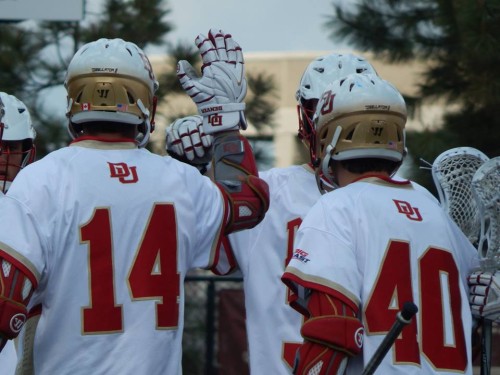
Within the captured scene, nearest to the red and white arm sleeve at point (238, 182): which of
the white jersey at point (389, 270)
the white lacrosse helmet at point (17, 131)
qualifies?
the white jersey at point (389, 270)

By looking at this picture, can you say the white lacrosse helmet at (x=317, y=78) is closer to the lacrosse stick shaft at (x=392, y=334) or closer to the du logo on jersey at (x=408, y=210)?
the du logo on jersey at (x=408, y=210)

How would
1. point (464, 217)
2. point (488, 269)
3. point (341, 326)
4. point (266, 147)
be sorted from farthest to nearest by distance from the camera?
1. point (266, 147)
2. point (464, 217)
3. point (488, 269)
4. point (341, 326)

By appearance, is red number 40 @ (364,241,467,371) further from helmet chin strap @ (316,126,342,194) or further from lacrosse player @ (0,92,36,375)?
lacrosse player @ (0,92,36,375)

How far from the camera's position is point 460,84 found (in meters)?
10.3

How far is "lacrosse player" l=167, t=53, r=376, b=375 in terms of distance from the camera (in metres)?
6.28

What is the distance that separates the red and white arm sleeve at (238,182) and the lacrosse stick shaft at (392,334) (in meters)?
1.00

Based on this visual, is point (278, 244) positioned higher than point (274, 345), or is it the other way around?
point (278, 244)

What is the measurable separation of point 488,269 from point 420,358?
0.59 meters

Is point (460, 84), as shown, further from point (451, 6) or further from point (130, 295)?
point (130, 295)

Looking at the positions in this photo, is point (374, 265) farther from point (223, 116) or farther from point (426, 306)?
point (223, 116)

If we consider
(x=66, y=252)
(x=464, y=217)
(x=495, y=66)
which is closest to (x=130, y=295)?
(x=66, y=252)

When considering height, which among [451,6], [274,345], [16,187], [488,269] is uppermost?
[451,6]

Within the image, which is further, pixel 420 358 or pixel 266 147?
pixel 266 147

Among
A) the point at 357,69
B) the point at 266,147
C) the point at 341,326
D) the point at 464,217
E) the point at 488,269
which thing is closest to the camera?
the point at 341,326
